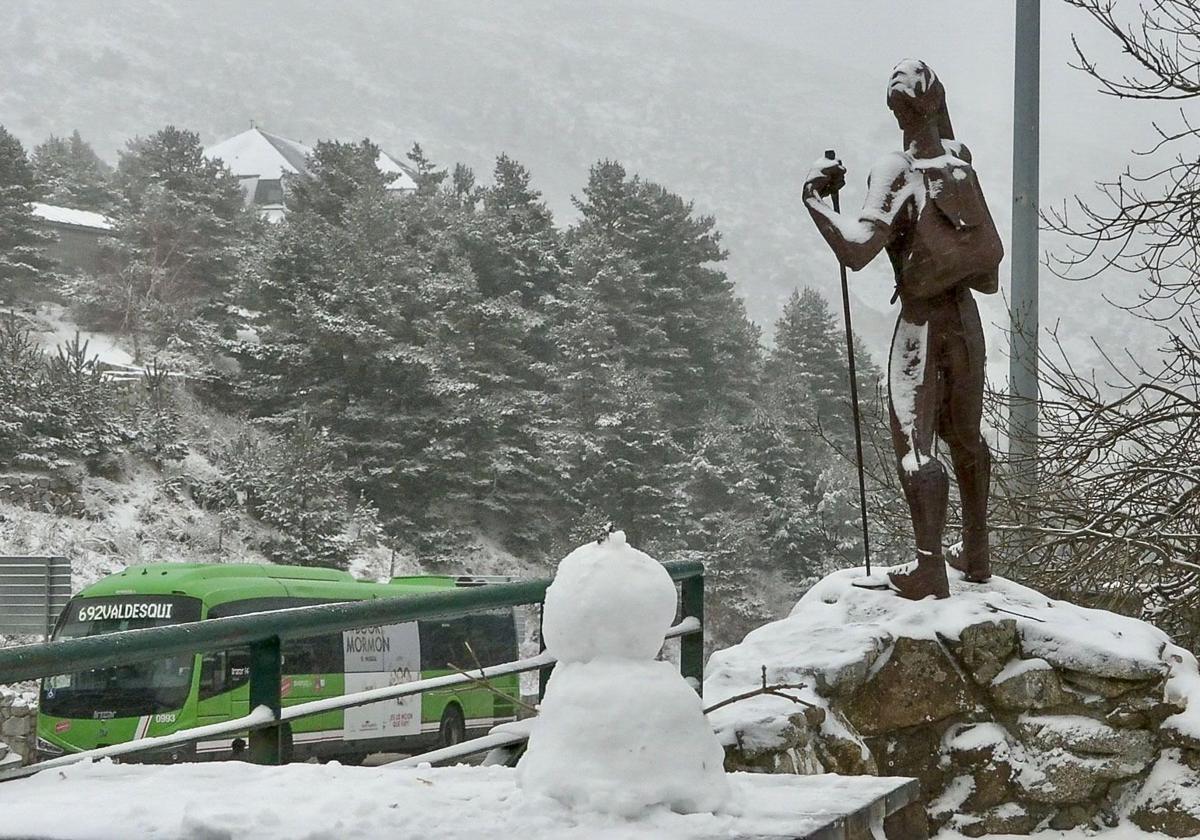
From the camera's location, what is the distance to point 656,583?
2352mm

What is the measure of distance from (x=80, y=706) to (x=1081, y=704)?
1462 centimetres

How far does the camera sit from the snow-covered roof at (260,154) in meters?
86.7

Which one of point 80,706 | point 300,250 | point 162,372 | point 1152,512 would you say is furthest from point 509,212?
point 1152,512

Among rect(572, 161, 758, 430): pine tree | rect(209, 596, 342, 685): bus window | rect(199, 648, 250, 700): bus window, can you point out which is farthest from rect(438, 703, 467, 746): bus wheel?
rect(572, 161, 758, 430): pine tree

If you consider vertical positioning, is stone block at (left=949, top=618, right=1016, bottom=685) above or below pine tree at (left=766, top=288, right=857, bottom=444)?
below

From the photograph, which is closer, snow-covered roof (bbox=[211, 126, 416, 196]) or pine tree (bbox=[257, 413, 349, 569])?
pine tree (bbox=[257, 413, 349, 569])

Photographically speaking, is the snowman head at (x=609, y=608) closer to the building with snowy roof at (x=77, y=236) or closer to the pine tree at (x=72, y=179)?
the building with snowy roof at (x=77, y=236)

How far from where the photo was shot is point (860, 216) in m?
6.72

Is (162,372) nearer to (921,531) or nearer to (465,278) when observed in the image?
(465,278)

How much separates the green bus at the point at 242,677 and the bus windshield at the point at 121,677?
0.04 feet

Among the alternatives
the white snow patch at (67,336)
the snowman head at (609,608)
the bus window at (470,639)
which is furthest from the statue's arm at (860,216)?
the white snow patch at (67,336)

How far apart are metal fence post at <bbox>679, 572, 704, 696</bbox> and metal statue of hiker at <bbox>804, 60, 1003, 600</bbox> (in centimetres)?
174

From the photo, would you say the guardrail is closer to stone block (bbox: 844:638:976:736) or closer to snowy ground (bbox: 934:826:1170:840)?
stone block (bbox: 844:638:976:736)

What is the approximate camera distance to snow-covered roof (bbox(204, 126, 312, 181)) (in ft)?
284
